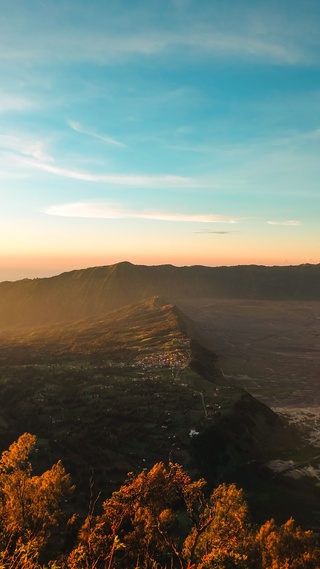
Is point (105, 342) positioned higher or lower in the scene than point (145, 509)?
lower

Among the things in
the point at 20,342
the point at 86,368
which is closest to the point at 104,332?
the point at 20,342

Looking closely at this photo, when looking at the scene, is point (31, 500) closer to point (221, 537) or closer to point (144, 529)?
point (144, 529)

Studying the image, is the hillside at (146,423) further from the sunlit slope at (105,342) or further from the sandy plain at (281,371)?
the sandy plain at (281,371)

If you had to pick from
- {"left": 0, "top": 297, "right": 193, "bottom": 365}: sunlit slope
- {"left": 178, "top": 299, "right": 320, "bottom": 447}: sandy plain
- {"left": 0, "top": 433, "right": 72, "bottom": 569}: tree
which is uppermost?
{"left": 0, "top": 433, "right": 72, "bottom": 569}: tree

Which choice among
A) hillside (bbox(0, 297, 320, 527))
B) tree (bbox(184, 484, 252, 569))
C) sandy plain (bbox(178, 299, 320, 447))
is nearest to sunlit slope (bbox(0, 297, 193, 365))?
hillside (bbox(0, 297, 320, 527))

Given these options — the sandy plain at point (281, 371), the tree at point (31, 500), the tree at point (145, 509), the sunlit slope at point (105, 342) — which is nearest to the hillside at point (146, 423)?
the sunlit slope at point (105, 342)

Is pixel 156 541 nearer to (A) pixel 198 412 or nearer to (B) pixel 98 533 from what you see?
(B) pixel 98 533

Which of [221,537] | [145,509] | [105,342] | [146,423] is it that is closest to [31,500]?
[145,509]

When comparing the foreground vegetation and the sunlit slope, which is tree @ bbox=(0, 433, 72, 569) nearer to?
the foreground vegetation

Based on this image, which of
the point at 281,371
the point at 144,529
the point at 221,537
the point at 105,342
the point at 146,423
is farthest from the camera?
the point at 105,342
